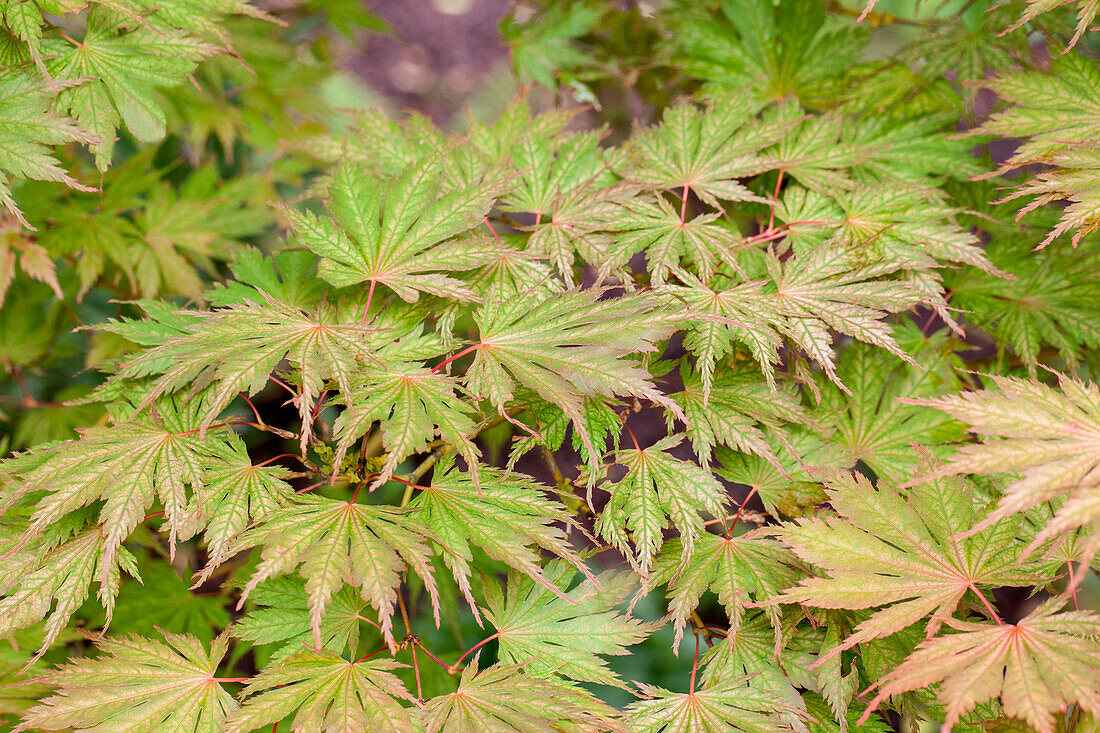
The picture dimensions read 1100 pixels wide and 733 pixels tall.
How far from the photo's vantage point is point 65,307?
179 centimetres

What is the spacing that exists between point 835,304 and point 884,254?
0.20 metres

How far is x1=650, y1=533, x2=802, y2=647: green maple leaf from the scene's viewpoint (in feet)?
3.52

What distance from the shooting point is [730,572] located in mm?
1102

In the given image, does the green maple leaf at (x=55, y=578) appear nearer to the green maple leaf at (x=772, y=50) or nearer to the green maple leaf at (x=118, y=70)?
the green maple leaf at (x=118, y=70)

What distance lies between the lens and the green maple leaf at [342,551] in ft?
2.94

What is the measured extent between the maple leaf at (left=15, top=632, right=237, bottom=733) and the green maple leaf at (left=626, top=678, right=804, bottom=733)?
60 cm

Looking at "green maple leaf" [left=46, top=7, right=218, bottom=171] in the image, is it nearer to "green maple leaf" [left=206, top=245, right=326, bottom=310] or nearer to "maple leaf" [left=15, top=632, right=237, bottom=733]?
"green maple leaf" [left=206, top=245, right=326, bottom=310]

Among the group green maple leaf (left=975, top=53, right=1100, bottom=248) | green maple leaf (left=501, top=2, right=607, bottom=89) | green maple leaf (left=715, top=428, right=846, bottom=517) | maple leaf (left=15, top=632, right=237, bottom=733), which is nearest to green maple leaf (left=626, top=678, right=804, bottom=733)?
green maple leaf (left=715, top=428, right=846, bottom=517)

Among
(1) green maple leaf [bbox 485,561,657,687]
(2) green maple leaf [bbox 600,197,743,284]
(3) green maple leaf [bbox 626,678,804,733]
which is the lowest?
(3) green maple leaf [bbox 626,678,804,733]

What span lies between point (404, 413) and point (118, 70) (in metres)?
0.82

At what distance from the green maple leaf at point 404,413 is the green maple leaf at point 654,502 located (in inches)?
9.5

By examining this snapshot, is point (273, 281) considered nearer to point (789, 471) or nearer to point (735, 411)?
point (735, 411)

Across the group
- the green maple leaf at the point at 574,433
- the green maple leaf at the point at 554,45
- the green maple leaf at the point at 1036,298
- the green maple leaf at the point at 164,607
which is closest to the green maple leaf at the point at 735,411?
the green maple leaf at the point at 574,433

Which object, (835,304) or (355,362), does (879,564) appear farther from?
(355,362)
